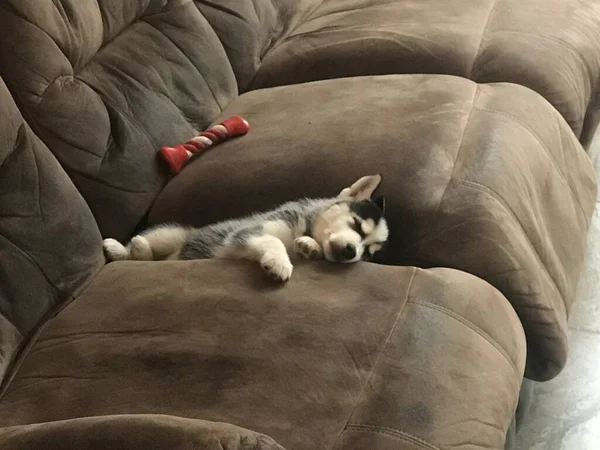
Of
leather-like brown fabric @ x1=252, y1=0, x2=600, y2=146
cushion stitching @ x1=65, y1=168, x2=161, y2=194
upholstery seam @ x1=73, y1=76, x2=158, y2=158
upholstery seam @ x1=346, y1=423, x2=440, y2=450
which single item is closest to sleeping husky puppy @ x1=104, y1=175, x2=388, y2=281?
cushion stitching @ x1=65, y1=168, x2=161, y2=194

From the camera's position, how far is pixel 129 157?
166cm

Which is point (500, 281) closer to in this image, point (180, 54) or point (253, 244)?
point (253, 244)

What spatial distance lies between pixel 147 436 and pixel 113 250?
0.78 meters

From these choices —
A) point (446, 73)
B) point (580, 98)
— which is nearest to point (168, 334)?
point (446, 73)

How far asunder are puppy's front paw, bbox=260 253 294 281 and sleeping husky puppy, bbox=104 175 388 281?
0.07ft

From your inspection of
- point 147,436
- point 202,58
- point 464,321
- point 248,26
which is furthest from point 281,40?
point 147,436

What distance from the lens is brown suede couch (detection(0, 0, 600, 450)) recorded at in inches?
44.6

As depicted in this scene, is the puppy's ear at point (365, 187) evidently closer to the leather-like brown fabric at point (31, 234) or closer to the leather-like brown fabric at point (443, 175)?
the leather-like brown fabric at point (443, 175)

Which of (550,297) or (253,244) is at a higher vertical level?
(253,244)

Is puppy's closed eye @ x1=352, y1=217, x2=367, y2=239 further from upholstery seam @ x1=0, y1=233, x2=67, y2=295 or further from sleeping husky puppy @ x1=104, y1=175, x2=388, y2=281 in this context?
upholstery seam @ x1=0, y1=233, x2=67, y2=295

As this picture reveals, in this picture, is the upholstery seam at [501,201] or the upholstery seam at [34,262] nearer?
the upholstery seam at [34,262]

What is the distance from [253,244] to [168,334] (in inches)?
11.7

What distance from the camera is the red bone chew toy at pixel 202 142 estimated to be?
1771 mm

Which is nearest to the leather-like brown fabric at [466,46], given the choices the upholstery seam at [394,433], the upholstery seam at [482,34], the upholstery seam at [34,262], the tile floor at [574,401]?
the upholstery seam at [482,34]
